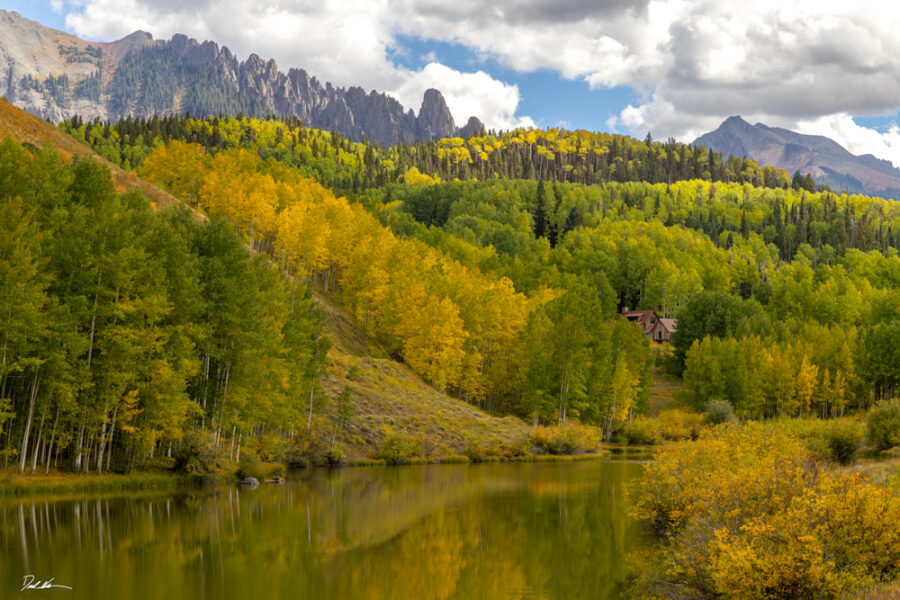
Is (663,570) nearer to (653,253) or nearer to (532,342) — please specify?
(532,342)

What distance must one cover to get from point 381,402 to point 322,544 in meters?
38.6

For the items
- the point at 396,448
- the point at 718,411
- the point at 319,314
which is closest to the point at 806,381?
the point at 718,411

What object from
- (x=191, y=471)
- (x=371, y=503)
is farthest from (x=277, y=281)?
(x=371, y=503)

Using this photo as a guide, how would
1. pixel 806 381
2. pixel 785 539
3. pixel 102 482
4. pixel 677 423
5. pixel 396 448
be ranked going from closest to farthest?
pixel 785 539 → pixel 102 482 → pixel 396 448 → pixel 677 423 → pixel 806 381

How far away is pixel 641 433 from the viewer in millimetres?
84000

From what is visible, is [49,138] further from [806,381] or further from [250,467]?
[806,381]

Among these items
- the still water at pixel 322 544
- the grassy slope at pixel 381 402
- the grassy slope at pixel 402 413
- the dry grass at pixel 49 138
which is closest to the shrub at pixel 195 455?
the still water at pixel 322 544

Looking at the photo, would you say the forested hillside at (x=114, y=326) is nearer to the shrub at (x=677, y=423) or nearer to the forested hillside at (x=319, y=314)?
the forested hillside at (x=319, y=314)

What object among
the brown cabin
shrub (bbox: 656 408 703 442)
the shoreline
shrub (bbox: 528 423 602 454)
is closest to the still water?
the shoreline

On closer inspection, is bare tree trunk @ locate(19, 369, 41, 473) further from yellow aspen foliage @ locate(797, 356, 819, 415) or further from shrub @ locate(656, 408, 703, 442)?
yellow aspen foliage @ locate(797, 356, 819, 415)

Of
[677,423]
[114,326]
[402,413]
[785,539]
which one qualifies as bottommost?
[677,423]

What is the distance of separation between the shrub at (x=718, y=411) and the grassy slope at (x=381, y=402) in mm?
24758

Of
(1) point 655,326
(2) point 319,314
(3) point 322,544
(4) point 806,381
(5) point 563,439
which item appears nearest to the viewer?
(3) point 322,544

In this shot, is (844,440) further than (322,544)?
Yes
